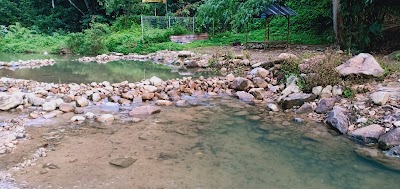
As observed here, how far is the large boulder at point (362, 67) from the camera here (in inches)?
264

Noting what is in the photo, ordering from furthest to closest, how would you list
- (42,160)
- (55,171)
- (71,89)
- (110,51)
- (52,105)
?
(110,51)
(71,89)
(52,105)
(42,160)
(55,171)

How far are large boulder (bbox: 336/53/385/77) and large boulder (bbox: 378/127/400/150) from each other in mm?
2159

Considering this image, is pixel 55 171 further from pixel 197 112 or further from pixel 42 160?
pixel 197 112

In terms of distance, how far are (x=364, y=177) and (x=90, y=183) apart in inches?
121

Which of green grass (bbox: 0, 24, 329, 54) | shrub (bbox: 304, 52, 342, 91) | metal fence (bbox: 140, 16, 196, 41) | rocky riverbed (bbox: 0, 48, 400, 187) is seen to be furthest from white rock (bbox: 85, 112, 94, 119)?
metal fence (bbox: 140, 16, 196, 41)

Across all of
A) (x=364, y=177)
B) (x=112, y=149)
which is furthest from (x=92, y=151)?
(x=364, y=177)

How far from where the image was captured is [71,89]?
26.2 ft

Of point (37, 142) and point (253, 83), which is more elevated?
point (253, 83)

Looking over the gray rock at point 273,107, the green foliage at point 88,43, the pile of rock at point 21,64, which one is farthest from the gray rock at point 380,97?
the green foliage at point 88,43

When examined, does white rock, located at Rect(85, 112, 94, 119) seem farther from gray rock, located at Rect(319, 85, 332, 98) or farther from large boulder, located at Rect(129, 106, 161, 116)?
gray rock, located at Rect(319, 85, 332, 98)

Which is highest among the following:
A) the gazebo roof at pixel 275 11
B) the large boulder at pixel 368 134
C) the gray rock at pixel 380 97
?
the gazebo roof at pixel 275 11

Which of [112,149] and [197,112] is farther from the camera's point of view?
[197,112]

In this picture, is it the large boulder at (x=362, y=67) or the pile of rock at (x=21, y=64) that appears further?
the pile of rock at (x=21, y=64)

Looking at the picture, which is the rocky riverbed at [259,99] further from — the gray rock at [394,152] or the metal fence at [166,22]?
the metal fence at [166,22]
